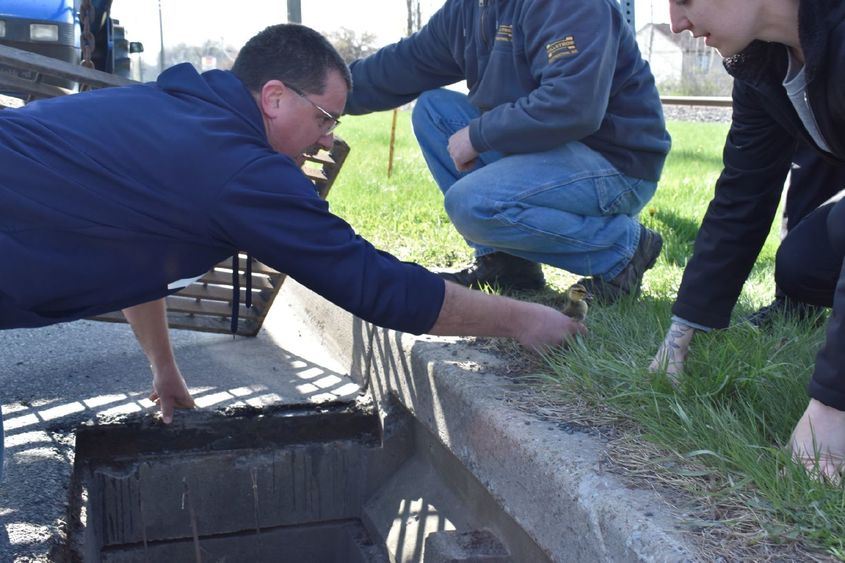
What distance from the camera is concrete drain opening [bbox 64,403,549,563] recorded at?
3.26 m

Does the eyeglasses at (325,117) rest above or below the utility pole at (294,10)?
below

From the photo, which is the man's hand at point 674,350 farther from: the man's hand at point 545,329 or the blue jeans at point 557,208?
the blue jeans at point 557,208

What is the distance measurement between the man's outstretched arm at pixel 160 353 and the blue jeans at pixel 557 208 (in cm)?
116

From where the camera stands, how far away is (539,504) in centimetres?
227

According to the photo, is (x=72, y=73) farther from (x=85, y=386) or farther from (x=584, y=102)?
(x=584, y=102)

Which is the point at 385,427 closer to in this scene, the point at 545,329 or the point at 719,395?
the point at 545,329

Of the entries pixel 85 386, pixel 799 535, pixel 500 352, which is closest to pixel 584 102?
pixel 500 352

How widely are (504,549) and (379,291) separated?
0.83 meters

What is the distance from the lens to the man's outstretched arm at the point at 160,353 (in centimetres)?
312

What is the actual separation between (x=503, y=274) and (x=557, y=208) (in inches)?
19.4

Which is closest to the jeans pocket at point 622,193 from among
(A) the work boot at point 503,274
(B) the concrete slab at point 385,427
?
(A) the work boot at point 503,274

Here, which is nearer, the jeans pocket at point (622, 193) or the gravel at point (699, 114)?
the jeans pocket at point (622, 193)

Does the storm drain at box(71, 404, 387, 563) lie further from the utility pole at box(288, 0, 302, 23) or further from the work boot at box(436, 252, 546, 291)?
the utility pole at box(288, 0, 302, 23)

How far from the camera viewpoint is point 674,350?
2646mm
